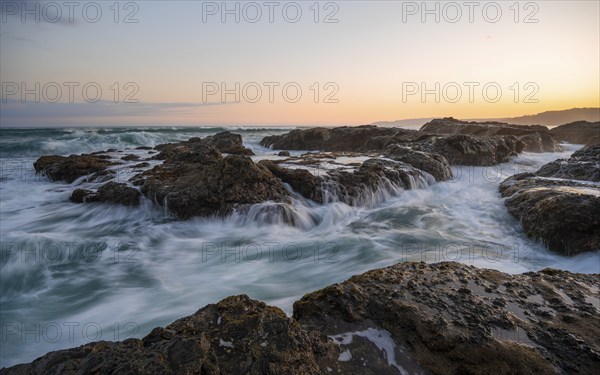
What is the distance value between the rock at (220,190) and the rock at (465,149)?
8.27m

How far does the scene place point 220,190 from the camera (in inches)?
272

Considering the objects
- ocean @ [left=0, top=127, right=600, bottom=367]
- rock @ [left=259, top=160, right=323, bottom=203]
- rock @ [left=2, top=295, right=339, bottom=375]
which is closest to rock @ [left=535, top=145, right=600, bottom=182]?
ocean @ [left=0, top=127, right=600, bottom=367]

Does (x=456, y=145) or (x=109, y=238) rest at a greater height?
(x=456, y=145)

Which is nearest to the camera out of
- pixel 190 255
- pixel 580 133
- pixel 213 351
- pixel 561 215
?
pixel 213 351

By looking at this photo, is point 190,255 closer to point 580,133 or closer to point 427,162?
point 427,162

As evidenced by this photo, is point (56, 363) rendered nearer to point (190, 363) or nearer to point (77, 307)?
point (190, 363)

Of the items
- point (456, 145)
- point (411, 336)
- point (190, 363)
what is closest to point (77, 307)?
point (190, 363)

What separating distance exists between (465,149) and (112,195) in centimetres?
1235

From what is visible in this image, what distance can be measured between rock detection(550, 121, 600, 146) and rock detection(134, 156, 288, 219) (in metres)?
29.1

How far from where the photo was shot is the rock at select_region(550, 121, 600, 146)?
2732 centimetres

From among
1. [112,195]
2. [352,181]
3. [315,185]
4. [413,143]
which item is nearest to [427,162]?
[352,181]

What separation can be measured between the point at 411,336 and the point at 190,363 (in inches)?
47.5

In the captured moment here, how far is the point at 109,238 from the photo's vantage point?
654 cm

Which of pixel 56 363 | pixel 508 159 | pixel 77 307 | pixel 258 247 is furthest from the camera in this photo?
pixel 508 159
